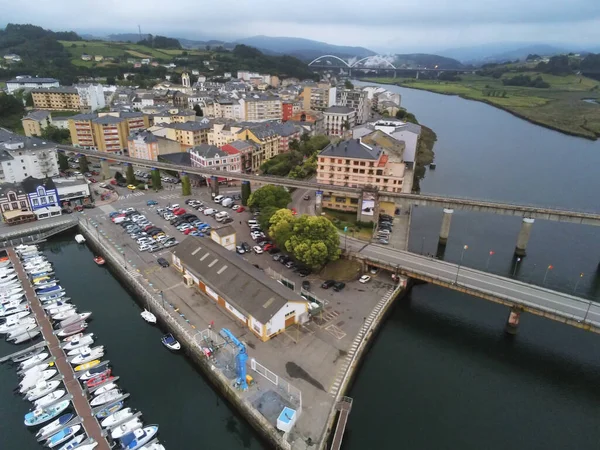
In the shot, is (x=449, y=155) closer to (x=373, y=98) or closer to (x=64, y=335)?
(x=373, y=98)

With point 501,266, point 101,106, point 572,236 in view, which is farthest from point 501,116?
point 101,106

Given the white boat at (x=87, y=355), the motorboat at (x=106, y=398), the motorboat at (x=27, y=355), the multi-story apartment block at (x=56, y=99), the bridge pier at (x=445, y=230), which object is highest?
the multi-story apartment block at (x=56, y=99)

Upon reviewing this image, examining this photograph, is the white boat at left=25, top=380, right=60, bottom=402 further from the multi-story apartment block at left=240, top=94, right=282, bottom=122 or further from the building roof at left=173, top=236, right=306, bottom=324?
the multi-story apartment block at left=240, top=94, right=282, bottom=122

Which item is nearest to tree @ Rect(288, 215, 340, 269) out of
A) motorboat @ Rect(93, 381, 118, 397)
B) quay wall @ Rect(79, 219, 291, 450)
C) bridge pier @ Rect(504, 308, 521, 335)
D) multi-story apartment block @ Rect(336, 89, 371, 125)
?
quay wall @ Rect(79, 219, 291, 450)

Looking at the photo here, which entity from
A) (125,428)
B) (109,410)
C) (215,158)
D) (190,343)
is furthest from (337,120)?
(125,428)

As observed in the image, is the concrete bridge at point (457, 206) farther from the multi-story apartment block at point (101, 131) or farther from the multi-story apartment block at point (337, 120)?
the multi-story apartment block at point (337, 120)

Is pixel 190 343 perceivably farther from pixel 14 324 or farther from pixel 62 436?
pixel 14 324

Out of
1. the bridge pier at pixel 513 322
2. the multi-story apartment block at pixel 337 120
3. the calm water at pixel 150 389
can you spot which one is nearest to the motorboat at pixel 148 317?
the calm water at pixel 150 389
